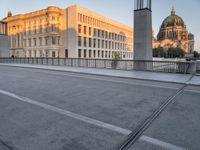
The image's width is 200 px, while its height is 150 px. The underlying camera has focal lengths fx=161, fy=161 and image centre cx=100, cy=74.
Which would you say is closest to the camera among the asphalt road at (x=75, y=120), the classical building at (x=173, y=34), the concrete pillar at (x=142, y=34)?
the asphalt road at (x=75, y=120)

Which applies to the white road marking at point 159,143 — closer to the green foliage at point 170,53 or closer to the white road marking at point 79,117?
the white road marking at point 79,117

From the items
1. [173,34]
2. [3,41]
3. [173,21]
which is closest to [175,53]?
[173,34]

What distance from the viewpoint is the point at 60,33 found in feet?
189

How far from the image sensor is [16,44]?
6906cm

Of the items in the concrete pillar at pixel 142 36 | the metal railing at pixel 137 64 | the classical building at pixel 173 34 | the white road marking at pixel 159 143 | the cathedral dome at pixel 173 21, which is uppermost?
the cathedral dome at pixel 173 21

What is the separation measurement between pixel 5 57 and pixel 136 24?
2702 centimetres

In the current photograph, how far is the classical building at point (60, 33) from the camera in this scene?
5553 centimetres

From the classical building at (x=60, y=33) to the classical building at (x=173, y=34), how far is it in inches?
2266

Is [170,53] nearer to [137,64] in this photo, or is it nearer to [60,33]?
[60,33]

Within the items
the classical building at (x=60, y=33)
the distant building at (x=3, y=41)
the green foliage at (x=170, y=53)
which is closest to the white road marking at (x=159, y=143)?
the distant building at (x=3, y=41)

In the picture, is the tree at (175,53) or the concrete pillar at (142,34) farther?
the tree at (175,53)

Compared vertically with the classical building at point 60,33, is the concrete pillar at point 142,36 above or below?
below

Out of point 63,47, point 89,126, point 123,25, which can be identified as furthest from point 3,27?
point 123,25

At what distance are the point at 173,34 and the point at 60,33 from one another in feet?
273
